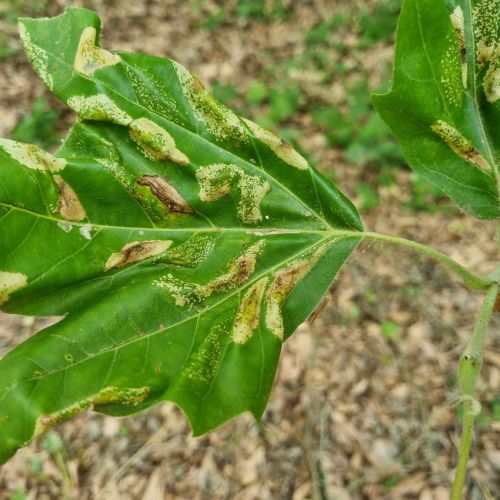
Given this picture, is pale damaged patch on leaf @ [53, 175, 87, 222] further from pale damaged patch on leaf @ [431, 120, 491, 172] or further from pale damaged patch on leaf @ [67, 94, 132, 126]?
pale damaged patch on leaf @ [431, 120, 491, 172]

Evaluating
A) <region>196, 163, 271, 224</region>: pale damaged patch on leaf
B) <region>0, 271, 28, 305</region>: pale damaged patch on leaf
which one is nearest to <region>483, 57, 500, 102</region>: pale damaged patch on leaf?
<region>196, 163, 271, 224</region>: pale damaged patch on leaf

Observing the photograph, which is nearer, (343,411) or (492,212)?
(492,212)

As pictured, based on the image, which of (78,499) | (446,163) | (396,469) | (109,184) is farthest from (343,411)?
(109,184)

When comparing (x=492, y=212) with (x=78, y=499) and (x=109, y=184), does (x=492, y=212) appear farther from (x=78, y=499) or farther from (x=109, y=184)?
(x=78, y=499)

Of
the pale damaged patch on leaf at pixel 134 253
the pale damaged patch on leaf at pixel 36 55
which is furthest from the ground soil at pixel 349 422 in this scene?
the pale damaged patch on leaf at pixel 36 55

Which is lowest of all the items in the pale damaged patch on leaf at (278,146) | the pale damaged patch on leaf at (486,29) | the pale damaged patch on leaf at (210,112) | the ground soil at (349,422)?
the ground soil at (349,422)

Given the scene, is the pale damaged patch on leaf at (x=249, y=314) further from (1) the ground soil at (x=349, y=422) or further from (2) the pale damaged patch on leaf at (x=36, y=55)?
(1) the ground soil at (x=349, y=422)
